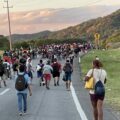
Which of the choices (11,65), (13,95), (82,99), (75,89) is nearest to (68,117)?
(82,99)

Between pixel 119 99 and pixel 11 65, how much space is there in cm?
2149

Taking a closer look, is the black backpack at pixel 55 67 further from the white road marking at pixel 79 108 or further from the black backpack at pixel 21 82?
the black backpack at pixel 21 82

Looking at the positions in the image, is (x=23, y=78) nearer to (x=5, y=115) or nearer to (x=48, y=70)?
(x=5, y=115)

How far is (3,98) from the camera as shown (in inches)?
1051

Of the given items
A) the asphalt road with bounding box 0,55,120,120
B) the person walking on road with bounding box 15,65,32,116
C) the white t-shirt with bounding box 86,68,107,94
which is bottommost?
the asphalt road with bounding box 0,55,120,120

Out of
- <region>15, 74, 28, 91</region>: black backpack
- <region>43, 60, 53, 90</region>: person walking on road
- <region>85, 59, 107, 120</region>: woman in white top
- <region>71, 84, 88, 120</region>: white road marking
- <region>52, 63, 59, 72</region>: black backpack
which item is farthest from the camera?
<region>52, 63, 59, 72</region>: black backpack

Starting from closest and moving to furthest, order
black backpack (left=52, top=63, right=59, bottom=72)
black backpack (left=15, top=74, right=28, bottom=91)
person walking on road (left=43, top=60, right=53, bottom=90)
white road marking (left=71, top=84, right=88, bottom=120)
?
white road marking (left=71, top=84, right=88, bottom=120)
black backpack (left=15, top=74, right=28, bottom=91)
person walking on road (left=43, top=60, right=53, bottom=90)
black backpack (left=52, top=63, right=59, bottom=72)

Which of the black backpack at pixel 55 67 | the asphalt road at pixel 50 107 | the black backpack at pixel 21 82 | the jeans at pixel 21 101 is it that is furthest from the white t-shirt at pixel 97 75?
the black backpack at pixel 55 67

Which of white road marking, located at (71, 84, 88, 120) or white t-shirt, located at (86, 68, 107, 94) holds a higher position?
white t-shirt, located at (86, 68, 107, 94)

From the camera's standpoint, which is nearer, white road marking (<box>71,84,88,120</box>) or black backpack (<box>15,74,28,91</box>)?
white road marking (<box>71,84,88,120</box>)

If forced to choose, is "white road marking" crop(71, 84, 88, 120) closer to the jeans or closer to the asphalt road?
the asphalt road

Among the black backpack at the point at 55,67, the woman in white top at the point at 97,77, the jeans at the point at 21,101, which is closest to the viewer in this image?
the woman in white top at the point at 97,77

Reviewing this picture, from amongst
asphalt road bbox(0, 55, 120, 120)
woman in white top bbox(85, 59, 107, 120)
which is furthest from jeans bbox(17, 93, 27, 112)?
woman in white top bbox(85, 59, 107, 120)

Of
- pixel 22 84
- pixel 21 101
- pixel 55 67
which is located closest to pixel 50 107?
pixel 21 101
